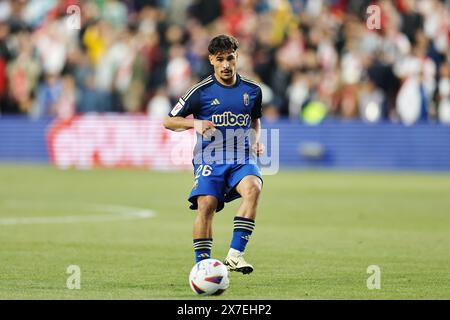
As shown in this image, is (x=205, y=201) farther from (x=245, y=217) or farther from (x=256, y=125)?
(x=256, y=125)

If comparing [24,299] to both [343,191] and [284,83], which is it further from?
[284,83]

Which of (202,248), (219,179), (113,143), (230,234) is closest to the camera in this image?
(202,248)

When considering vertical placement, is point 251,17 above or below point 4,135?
above

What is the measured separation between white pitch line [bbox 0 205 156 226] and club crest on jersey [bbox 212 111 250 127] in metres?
6.44

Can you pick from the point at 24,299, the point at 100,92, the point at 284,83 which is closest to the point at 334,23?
the point at 284,83

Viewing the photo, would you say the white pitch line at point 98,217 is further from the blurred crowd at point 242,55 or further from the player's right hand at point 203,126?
the blurred crowd at point 242,55

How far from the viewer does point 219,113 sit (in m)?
10.8

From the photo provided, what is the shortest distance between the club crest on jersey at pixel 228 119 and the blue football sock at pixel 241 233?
0.87m

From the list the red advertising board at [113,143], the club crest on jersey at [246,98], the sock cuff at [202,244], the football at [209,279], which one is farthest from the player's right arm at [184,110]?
the red advertising board at [113,143]

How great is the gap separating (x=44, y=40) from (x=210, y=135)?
2072cm

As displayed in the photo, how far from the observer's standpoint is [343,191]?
2261 cm

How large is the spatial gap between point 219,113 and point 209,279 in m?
1.82

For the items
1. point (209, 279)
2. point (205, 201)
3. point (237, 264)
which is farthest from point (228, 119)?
point (209, 279)
